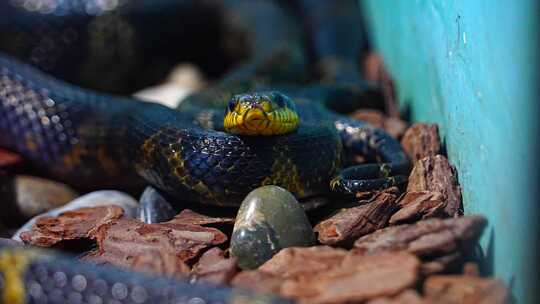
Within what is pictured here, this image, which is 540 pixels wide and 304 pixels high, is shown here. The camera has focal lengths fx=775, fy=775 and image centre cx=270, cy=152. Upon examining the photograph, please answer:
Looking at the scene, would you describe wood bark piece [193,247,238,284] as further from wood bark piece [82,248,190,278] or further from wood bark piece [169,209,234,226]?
wood bark piece [169,209,234,226]

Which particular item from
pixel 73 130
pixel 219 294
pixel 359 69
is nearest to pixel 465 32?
pixel 219 294

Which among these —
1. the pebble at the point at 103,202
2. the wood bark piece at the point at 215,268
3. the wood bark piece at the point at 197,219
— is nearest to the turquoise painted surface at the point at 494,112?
the wood bark piece at the point at 215,268

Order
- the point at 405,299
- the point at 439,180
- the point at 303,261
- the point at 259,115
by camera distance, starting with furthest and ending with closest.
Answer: the point at 259,115 → the point at 439,180 → the point at 303,261 → the point at 405,299

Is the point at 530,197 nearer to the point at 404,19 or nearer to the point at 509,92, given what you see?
the point at 509,92

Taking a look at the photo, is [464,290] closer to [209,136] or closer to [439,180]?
[439,180]

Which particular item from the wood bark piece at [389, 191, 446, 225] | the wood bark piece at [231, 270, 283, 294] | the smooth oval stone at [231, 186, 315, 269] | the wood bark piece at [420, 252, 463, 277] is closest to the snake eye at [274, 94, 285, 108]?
the smooth oval stone at [231, 186, 315, 269]

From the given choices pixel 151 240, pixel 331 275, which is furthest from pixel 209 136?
pixel 331 275
